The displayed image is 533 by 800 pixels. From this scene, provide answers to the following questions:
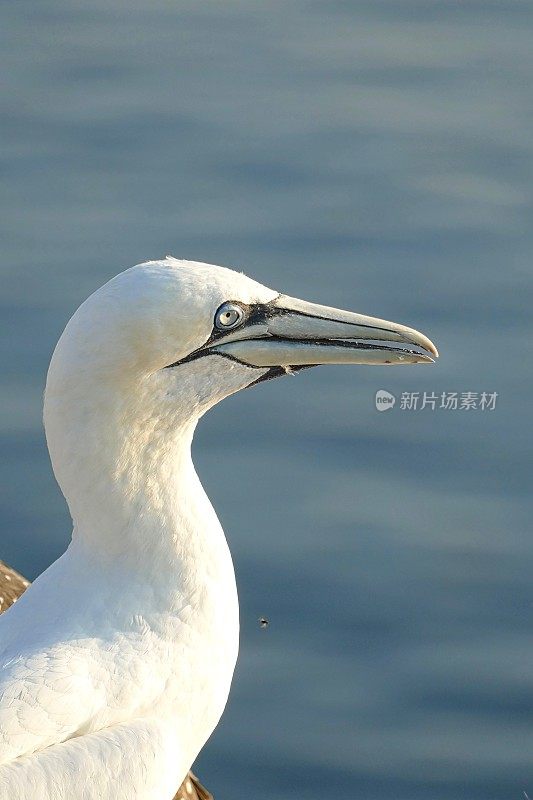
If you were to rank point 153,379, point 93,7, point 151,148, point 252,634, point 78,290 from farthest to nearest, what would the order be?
point 93,7
point 151,148
point 78,290
point 252,634
point 153,379

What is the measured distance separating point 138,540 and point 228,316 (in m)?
0.72

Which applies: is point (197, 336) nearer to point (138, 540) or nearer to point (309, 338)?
point (309, 338)

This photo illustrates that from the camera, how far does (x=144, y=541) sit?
→ 5.65 metres

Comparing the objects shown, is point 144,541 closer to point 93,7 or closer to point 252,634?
point 252,634

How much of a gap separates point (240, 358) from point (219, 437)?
3.17m

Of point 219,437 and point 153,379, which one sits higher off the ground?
point 219,437

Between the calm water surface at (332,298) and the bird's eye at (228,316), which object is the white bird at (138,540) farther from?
the calm water surface at (332,298)

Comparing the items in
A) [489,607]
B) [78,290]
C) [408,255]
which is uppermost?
[408,255]

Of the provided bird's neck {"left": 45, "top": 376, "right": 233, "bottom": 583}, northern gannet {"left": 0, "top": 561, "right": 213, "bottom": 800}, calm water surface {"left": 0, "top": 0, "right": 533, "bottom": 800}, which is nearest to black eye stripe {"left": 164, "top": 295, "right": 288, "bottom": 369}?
bird's neck {"left": 45, "top": 376, "right": 233, "bottom": 583}

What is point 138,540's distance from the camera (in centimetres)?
564

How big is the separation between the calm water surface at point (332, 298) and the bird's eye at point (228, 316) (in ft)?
8.21

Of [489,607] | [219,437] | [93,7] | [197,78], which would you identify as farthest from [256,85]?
[489,607]

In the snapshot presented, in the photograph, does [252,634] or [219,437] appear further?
[219,437]

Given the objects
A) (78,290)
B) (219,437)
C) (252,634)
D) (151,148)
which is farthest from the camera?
(151,148)
